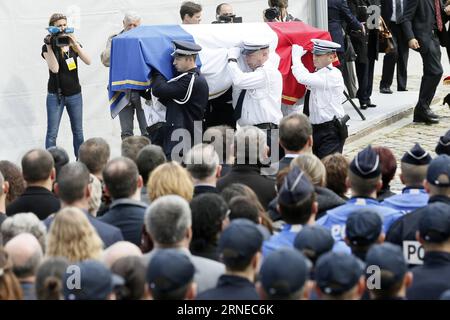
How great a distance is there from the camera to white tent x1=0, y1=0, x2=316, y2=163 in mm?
10117

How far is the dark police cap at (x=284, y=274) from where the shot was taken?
13.9 feet

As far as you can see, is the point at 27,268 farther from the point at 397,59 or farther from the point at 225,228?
the point at 397,59

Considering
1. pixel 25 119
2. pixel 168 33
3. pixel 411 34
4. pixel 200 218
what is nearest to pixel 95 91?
pixel 25 119

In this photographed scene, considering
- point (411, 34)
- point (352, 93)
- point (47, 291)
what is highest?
point (47, 291)

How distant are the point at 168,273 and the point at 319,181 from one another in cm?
227

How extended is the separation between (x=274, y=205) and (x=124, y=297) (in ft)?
6.32

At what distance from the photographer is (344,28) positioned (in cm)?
1353

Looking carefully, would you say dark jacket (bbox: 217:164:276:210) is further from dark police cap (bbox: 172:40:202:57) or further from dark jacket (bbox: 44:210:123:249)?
dark police cap (bbox: 172:40:202:57)

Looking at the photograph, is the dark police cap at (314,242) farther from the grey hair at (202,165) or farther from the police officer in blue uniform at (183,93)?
the police officer in blue uniform at (183,93)

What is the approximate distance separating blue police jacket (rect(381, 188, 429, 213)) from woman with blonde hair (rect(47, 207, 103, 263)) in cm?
205

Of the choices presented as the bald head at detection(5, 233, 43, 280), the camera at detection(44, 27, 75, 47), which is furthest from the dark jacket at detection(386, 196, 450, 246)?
the camera at detection(44, 27, 75, 47)

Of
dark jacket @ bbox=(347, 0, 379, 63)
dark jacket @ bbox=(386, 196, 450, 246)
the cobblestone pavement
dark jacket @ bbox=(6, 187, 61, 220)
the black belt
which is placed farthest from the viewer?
dark jacket @ bbox=(347, 0, 379, 63)

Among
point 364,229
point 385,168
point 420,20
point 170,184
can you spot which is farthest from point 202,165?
point 420,20
